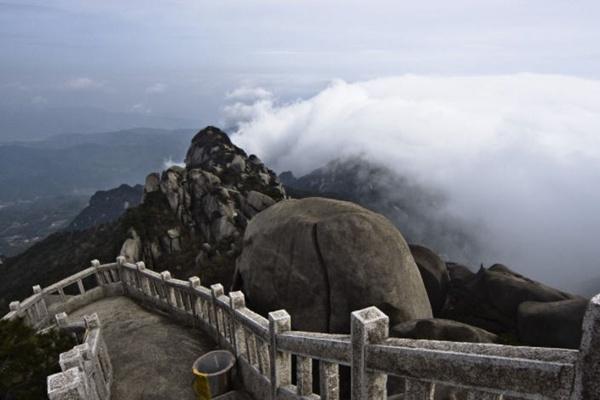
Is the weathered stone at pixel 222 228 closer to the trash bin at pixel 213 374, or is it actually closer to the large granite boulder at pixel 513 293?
the large granite boulder at pixel 513 293

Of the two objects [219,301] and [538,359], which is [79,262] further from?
[538,359]

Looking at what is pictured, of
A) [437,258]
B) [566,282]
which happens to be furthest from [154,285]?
[566,282]

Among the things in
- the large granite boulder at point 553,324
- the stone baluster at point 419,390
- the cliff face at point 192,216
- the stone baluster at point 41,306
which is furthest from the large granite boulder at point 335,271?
the cliff face at point 192,216

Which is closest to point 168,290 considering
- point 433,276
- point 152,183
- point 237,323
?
point 237,323

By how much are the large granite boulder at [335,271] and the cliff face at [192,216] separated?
25056 millimetres

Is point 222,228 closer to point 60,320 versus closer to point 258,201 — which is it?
point 258,201

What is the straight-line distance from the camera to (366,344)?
215 inches

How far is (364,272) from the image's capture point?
1291cm

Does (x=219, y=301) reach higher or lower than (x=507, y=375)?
lower

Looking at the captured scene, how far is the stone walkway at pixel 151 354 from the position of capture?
998cm

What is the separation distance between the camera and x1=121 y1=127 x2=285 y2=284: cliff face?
4581cm

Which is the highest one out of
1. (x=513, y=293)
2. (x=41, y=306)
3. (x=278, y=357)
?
(x=278, y=357)

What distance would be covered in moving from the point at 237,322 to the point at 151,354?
3.33 m

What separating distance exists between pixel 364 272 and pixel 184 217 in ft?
147
